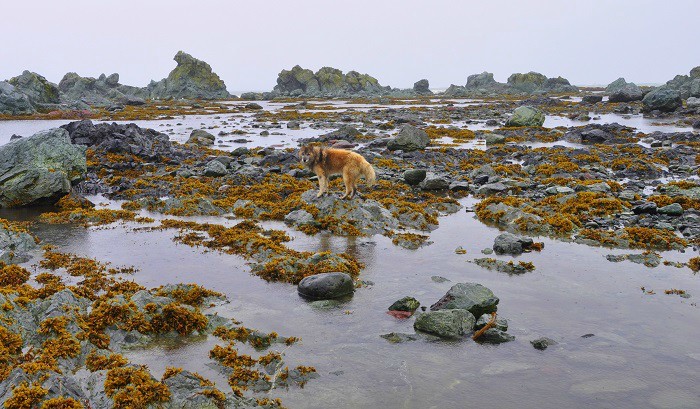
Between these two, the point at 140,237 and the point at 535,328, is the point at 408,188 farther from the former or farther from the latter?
the point at 535,328

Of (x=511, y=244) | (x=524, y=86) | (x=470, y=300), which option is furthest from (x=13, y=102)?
(x=524, y=86)

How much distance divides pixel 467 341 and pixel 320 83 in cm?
14391

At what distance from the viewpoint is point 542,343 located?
7.05 meters

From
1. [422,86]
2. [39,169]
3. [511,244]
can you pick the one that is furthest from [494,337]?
[422,86]

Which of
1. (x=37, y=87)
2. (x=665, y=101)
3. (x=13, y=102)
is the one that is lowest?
(x=665, y=101)

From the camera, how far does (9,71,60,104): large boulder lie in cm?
7412

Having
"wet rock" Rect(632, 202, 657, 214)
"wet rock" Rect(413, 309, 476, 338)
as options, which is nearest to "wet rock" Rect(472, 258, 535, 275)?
"wet rock" Rect(413, 309, 476, 338)

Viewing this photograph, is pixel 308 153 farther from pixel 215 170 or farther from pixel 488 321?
pixel 215 170

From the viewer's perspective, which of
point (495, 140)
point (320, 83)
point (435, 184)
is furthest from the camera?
point (320, 83)

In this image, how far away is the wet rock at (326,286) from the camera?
349 inches

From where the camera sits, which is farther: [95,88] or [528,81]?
[528,81]

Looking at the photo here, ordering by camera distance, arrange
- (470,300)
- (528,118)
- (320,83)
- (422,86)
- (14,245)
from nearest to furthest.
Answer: (470,300) < (14,245) < (528,118) < (422,86) < (320,83)

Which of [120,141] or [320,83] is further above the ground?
[320,83]

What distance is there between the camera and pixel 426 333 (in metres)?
7.48
